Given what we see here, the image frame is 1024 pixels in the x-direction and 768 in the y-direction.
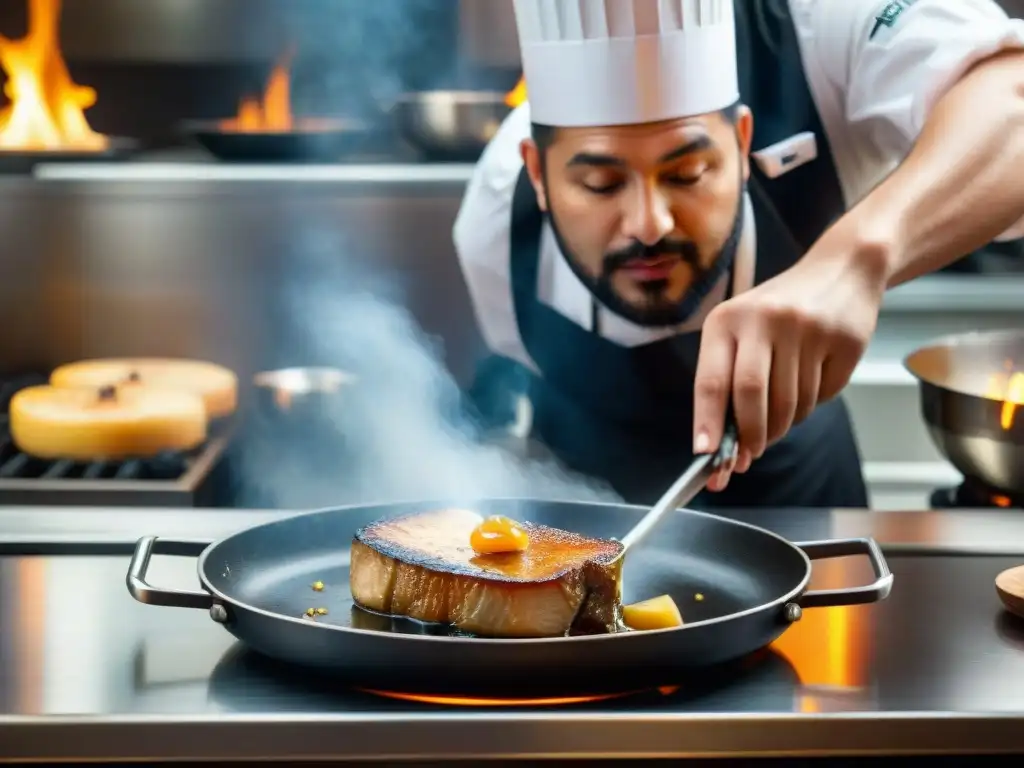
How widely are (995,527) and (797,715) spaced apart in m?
0.67

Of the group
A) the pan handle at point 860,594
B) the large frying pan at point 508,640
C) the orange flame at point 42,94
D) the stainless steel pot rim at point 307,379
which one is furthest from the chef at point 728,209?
the orange flame at point 42,94

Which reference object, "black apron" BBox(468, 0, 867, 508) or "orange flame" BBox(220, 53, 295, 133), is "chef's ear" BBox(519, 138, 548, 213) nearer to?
"black apron" BBox(468, 0, 867, 508)

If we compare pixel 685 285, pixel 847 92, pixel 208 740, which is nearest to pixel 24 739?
pixel 208 740

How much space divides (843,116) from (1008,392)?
0.51 meters

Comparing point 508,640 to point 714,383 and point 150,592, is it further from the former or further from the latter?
point 714,383

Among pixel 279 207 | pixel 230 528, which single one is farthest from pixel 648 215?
pixel 279 207

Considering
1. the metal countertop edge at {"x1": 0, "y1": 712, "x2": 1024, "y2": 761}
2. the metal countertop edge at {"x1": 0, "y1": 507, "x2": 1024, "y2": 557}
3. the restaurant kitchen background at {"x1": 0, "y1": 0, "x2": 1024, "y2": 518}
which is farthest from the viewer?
the restaurant kitchen background at {"x1": 0, "y1": 0, "x2": 1024, "y2": 518}

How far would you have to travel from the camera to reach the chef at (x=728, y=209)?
4.21ft

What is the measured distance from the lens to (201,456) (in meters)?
2.18

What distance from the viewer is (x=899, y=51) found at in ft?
5.52

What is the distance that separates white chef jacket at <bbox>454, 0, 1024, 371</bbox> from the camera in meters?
1.64

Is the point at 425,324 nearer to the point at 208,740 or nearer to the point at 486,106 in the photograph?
the point at 486,106

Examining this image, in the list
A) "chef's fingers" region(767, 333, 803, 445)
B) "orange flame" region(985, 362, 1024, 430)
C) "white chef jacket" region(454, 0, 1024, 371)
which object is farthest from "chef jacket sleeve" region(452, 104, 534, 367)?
"chef's fingers" region(767, 333, 803, 445)

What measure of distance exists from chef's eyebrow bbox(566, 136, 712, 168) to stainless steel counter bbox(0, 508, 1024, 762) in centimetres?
69
